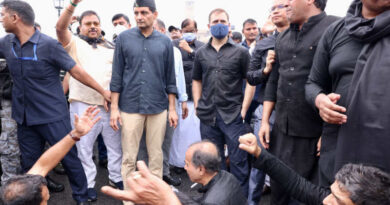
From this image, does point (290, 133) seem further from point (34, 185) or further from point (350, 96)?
point (34, 185)

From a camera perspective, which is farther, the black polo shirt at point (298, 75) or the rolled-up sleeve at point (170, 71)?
the rolled-up sleeve at point (170, 71)

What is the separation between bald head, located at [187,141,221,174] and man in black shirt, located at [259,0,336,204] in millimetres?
488

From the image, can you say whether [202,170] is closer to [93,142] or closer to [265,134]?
[265,134]

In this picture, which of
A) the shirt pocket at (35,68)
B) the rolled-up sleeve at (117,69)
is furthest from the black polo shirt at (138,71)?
the shirt pocket at (35,68)

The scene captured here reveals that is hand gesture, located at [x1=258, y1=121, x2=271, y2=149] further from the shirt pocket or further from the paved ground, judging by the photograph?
the shirt pocket

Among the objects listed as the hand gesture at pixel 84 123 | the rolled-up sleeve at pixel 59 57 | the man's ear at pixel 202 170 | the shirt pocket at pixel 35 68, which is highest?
the rolled-up sleeve at pixel 59 57

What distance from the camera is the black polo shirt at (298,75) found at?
192 centimetres

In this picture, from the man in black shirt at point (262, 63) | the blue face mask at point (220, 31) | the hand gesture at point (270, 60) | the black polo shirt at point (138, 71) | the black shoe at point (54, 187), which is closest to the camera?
the hand gesture at point (270, 60)

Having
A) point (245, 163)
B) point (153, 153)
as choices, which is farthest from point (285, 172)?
point (153, 153)

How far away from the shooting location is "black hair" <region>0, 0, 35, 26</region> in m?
2.58

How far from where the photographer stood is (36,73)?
259 cm

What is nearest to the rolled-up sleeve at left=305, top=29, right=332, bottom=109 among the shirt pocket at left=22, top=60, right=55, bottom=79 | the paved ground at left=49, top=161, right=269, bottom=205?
the paved ground at left=49, top=161, right=269, bottom=205

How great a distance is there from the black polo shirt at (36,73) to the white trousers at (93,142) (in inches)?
15.4

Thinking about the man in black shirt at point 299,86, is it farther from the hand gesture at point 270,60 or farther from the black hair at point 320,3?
the hand gesture at point 270,60
